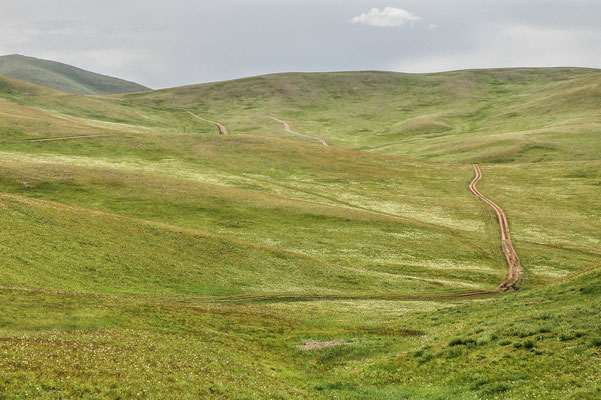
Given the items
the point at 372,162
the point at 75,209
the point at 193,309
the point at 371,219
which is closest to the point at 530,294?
the point at 193,309

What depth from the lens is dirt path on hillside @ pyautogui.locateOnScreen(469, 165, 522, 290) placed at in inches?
2463

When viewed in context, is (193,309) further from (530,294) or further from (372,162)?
(372,162)

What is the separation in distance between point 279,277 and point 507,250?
43.0 metres

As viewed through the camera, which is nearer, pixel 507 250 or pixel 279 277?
pixel 279 277

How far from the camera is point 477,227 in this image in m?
89.2

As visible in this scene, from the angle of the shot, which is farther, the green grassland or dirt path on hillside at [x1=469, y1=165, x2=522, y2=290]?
dirt path on hillside at [x1=469, y1=165, x2=522, y2=290]

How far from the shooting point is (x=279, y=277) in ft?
187

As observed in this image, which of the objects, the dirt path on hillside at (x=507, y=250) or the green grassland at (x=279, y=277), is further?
the dirt path on hillside at (x=507, y=250)

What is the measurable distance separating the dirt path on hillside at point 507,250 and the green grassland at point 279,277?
1378 millimetres

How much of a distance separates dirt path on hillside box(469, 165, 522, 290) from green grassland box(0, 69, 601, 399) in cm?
138

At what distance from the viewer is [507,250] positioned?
77.2 meters

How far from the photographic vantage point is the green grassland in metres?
22.8

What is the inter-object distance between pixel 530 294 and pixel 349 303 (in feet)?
60.0

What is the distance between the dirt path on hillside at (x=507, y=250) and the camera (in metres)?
62.6
